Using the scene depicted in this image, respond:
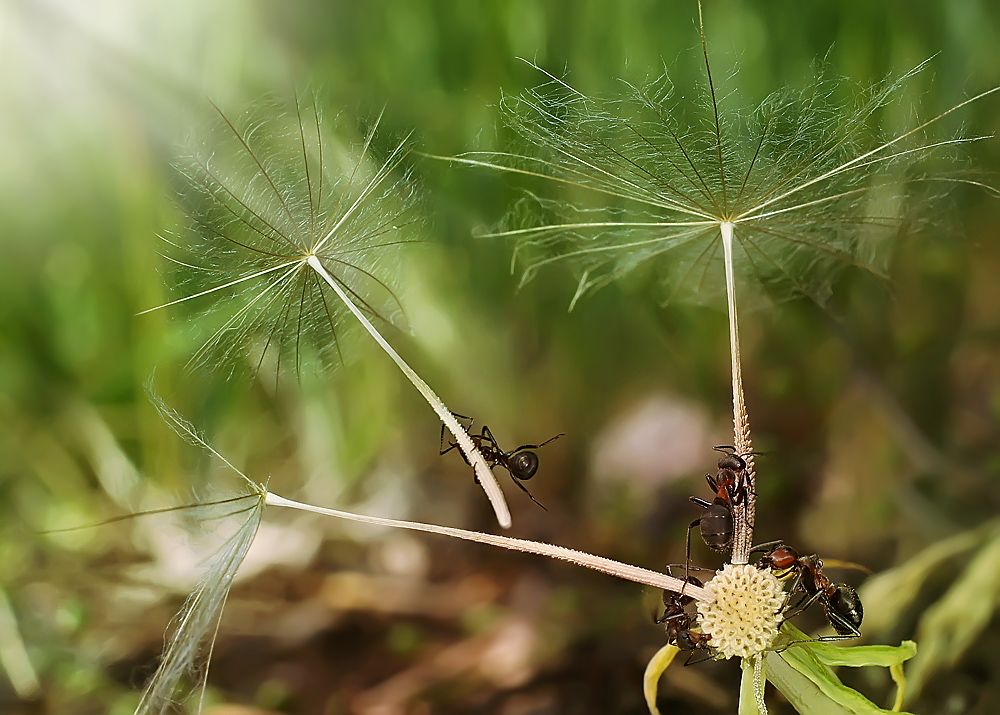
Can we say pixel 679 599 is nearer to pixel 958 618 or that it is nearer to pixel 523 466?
pixel 523 466

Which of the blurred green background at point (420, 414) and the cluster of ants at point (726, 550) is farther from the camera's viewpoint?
the blurred green background at point (420, 414)

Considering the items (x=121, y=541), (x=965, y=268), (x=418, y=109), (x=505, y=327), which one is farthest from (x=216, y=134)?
(x=965, y=268)

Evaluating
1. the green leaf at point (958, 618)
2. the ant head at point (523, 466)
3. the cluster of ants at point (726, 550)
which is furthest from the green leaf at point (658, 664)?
the green leaf at point (958, 618)

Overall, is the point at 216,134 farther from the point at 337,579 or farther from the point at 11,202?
the point at 337,579

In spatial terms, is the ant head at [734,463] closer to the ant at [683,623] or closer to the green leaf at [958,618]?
the ant at [683,623]

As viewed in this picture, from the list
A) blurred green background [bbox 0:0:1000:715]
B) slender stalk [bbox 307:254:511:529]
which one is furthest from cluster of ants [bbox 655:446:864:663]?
blurred green background [bbox 0:0:1000:715]
